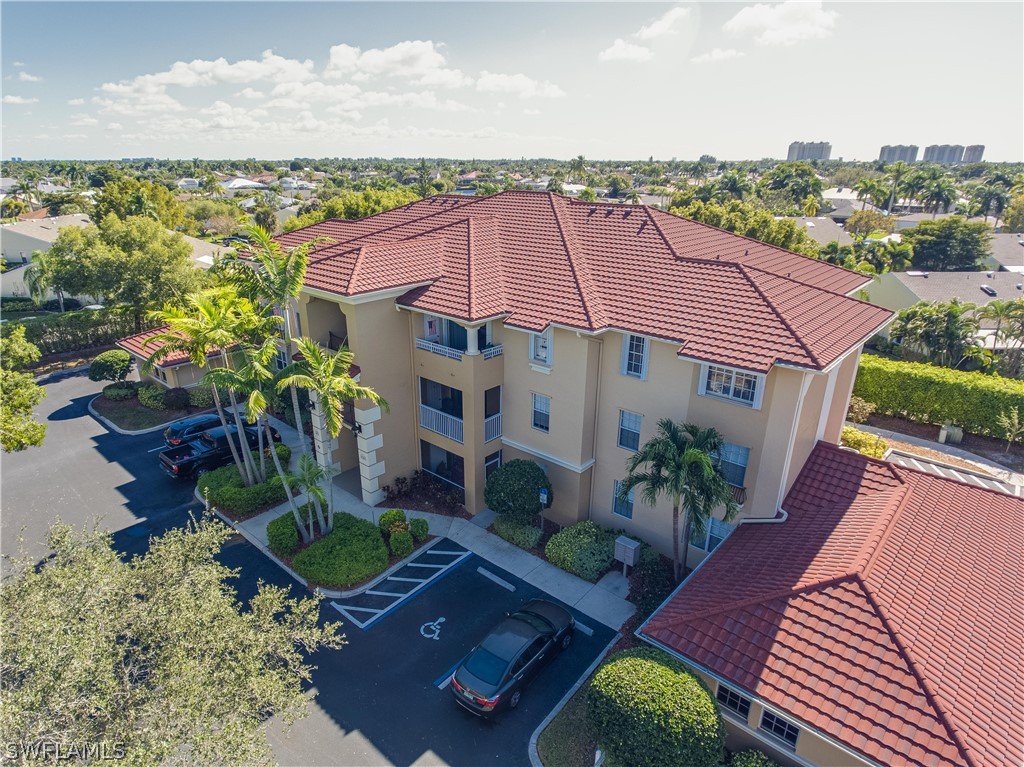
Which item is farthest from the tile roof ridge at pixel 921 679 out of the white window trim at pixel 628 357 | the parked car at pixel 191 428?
the parked car at pixel 191 428

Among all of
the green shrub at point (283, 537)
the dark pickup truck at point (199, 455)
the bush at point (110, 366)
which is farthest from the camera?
the bush at point (110, 366)

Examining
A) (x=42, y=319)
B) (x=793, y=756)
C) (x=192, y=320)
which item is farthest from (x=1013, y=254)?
(x=42, y=319)

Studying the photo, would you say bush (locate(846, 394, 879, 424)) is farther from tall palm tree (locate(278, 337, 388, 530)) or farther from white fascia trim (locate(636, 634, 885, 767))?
tall palm tree (locate(278, 337, 388, 530))

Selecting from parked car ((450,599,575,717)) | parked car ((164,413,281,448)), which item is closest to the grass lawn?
parked car ((164,413,281,448))

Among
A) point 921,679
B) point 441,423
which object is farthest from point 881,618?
point 441,423

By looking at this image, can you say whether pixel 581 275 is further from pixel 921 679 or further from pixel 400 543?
pixel 921 679

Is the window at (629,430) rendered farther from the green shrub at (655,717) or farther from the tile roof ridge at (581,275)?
the green shrub at (655,717)
